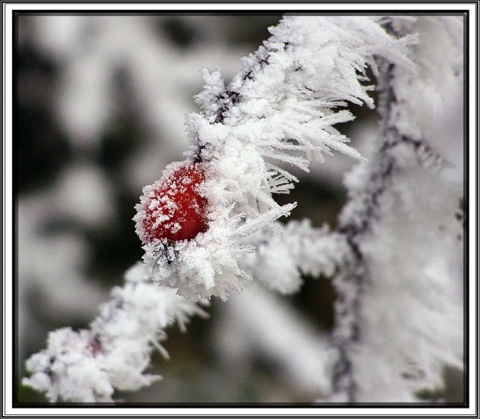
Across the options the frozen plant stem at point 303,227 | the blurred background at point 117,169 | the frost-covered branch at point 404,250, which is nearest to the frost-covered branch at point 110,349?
the frozen plant stem at point 303,227

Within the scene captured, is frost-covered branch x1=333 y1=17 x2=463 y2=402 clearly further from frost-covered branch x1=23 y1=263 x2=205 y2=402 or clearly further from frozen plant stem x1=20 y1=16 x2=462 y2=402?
frost-covered branch x1=23 y1=263 x2=205 y2=402

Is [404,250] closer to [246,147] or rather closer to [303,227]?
[303,227]

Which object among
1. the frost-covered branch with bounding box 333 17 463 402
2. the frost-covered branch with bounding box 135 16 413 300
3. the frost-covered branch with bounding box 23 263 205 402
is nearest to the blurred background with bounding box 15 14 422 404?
the frost-covered branch with bounding box 333 17 463 402

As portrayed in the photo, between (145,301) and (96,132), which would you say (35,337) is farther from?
(145,301)

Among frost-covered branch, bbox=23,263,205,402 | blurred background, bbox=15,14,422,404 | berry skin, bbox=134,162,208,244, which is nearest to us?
berry skin, bbox=134,162,208,244

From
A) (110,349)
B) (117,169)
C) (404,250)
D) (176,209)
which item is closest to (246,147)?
(176,209)

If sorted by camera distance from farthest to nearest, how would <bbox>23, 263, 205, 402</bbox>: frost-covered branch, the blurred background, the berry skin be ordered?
the blurred background < <bbox>23, 263, 205, 402</bbox>: frost-covered branch < the berry skin
